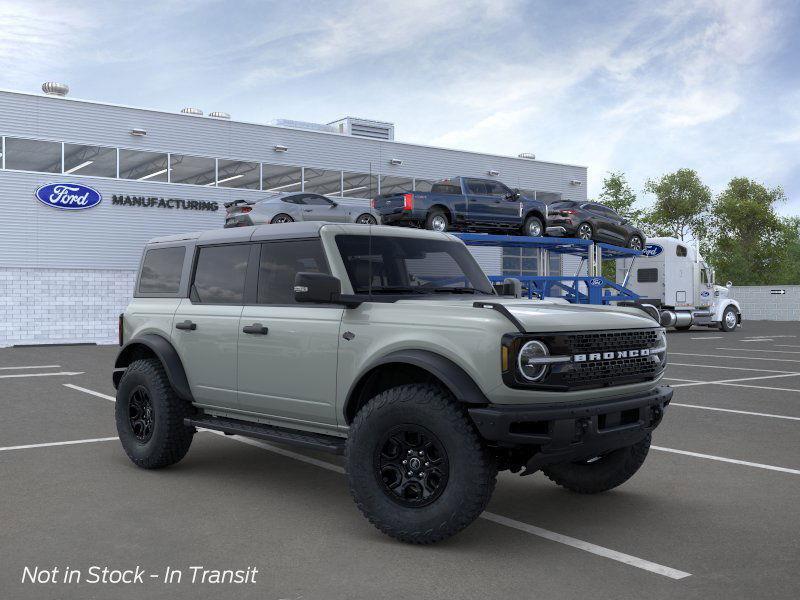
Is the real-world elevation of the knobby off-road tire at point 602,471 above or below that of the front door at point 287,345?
below

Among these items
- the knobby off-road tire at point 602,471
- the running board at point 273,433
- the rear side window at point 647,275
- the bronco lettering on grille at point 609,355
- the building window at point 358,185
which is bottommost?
the knobby off-road tire at point 602,471

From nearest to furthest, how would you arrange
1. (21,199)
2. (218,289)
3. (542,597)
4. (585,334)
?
(542,597), (585,334), (218,289), (21,199)

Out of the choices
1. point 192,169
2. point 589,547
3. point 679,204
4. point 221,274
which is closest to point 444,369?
point 589,547

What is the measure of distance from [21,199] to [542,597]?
86.4ft

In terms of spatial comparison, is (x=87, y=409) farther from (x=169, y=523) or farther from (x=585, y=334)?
(x=585, y=334)

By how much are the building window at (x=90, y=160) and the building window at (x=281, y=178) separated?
5557mm

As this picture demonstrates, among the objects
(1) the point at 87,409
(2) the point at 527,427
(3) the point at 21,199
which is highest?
(3) the point at 21,199

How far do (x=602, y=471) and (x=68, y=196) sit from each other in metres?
25.1

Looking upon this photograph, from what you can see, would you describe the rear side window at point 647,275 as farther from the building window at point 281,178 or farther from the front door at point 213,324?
the front door at point 213,324

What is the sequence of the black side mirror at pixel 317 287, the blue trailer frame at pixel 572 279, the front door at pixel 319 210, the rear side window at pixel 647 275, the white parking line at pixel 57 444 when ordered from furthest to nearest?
the rear side window at pixel 647 275 < the blue trailer frame at pixel 572 279 < the front door at pixel 319 210 < the white parking line at pixel 57 444 < the black side mirror at pixel 317 287

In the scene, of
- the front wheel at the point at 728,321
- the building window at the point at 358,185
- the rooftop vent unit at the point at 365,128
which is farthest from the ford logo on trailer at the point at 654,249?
the rooftop vent unit at the point at 365,128

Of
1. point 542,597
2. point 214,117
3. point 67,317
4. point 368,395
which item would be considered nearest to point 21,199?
point 67,317

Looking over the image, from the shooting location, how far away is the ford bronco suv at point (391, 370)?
15.2 ft

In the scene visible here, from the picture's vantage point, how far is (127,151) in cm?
2831
